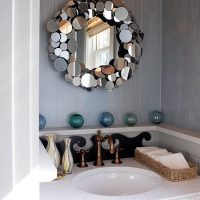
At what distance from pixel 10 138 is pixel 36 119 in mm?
42

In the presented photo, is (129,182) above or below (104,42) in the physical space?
below

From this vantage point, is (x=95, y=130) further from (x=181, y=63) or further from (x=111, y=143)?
(x=181, y=63)

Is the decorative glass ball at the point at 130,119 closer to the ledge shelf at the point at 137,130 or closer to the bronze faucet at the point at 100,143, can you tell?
the ledge shelf at the point at 137,130

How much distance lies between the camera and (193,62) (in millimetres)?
1480

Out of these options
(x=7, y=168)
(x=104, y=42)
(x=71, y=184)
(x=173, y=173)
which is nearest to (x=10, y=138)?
(x=7, y=168)

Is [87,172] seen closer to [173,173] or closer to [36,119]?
[173,173]

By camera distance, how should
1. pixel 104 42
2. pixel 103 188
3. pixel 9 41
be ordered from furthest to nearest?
pixel 104 42
pixel 103 188
pixel 9 41

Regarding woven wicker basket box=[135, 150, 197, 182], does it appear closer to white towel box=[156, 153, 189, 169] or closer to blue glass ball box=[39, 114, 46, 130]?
white towel box=[156, 153, 189, 169]

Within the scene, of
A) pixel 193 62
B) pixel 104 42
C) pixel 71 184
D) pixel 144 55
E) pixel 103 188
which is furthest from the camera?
pixel 144 55

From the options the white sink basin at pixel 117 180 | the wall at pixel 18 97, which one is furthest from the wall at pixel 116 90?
the wall at pixel 18 97

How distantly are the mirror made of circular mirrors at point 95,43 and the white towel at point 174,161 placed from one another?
523mm

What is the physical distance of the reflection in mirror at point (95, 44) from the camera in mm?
1548

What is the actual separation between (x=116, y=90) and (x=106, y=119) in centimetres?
21

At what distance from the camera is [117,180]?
1.42 m
